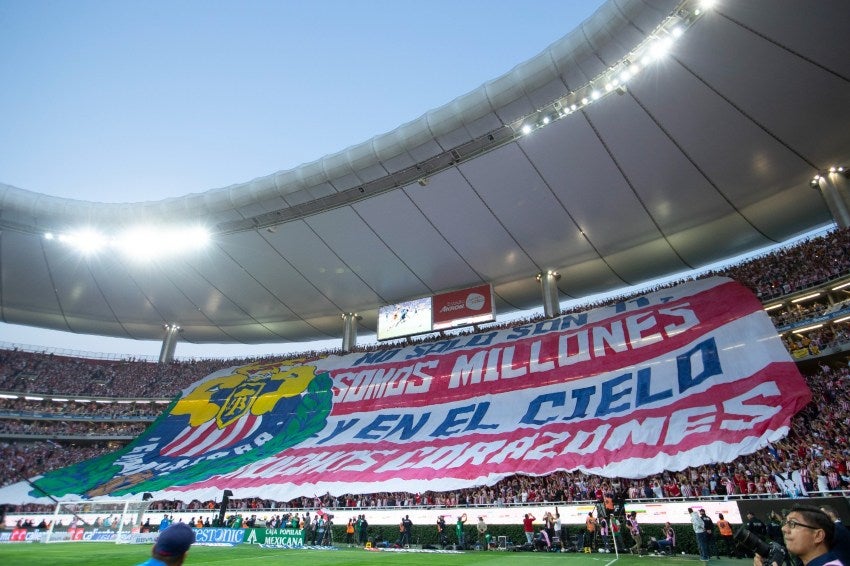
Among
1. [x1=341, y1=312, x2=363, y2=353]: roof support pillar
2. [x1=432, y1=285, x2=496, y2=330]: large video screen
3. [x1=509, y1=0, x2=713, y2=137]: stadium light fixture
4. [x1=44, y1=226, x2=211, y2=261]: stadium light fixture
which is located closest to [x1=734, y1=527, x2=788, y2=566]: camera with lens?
[x1=509, y1=0, x2=713, y2=137]: stadium light fixture

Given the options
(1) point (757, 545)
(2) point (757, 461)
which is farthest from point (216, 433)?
(1) point (757, 545)

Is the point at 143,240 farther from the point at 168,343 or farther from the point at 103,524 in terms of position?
the point at 103,524

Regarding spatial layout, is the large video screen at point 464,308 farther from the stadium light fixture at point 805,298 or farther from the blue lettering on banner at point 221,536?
the blue lettering on banner at point 221,536

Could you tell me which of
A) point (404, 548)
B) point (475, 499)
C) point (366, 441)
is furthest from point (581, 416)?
point (366, 441)

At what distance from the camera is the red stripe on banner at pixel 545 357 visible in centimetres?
2153

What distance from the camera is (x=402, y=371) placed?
2955cm

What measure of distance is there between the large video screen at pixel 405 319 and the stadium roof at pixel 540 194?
941mm

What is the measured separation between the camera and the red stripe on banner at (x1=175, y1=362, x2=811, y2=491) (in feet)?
52.0

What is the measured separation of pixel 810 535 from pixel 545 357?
74.6 feet

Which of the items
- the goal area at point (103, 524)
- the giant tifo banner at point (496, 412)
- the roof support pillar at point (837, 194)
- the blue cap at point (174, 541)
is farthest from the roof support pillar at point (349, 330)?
the blue cap at point (174, 541)

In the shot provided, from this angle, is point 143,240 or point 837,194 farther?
point 143,240

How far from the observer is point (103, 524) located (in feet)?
62.1

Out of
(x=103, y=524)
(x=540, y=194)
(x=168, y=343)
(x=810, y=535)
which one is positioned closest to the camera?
(x=810, y=535)

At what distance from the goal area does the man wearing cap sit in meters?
19.1
